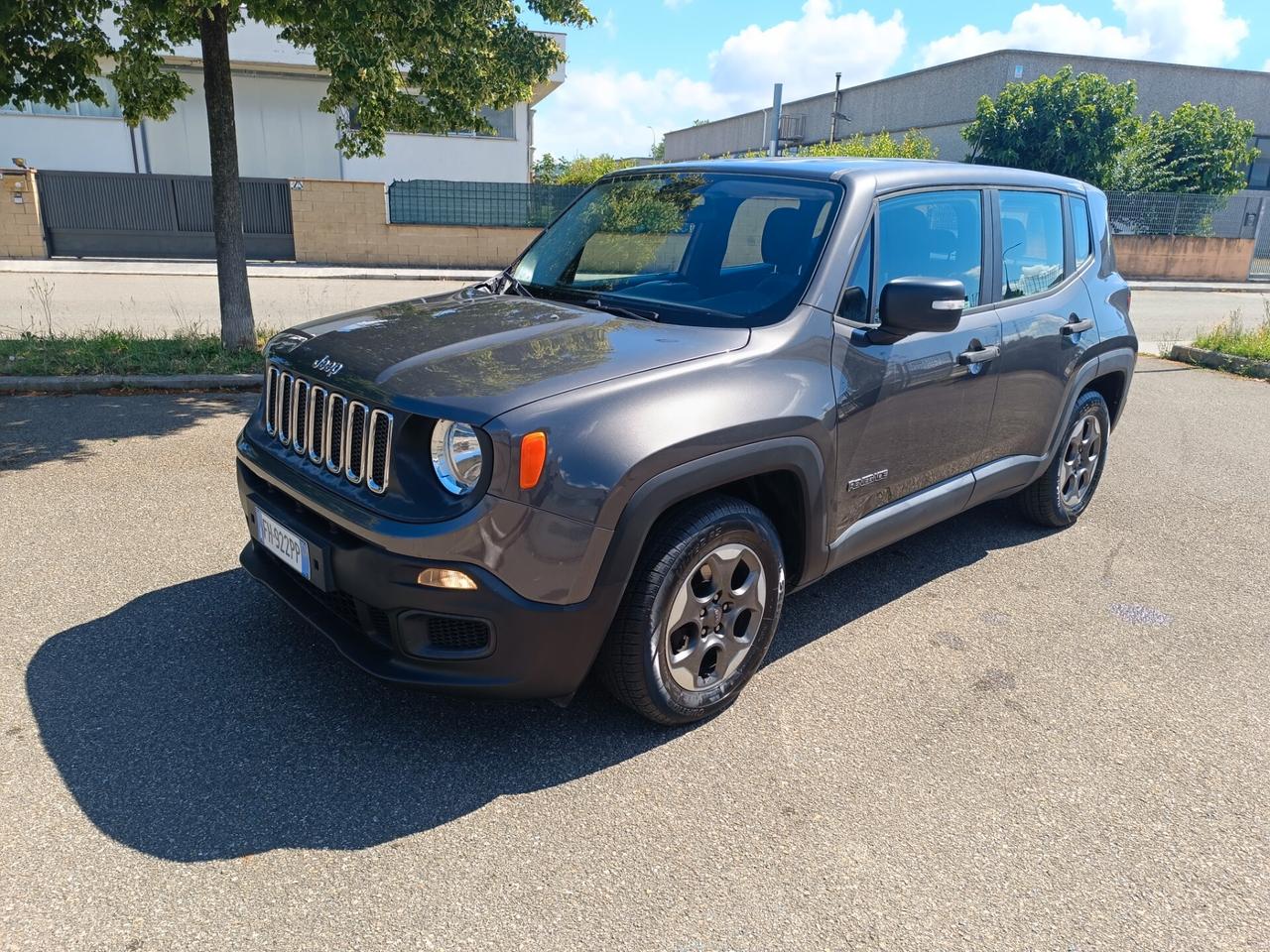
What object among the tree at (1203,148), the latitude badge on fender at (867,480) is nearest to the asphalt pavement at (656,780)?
the latitude badge on fender at (867,480)

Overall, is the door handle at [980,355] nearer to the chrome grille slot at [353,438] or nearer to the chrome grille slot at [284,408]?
the chrome grille slot at [353,438]

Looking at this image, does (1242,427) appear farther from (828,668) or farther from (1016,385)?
(828,668)

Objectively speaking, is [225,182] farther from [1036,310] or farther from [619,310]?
[1036,310]

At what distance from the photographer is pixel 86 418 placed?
6.68 meters

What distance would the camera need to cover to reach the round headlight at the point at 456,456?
103 inches

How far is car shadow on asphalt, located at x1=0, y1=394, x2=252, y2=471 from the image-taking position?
588 cm

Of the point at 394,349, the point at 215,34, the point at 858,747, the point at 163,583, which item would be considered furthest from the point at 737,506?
the point at 215,34

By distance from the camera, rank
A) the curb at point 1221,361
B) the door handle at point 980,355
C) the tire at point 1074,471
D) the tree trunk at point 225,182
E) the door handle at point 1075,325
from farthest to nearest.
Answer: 1. the curb at point 1221,361
2. the tree trunk at point 225,182
3. the tire at point 1074,471
4. the door handle at point 1075,325
5. the door handle at point 980,355

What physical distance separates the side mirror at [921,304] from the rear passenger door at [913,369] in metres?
0.15

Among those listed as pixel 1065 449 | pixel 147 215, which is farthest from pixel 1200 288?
pixel 147 215

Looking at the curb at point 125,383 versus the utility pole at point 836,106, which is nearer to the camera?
the curb at point 125,383

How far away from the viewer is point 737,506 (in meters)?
3.03

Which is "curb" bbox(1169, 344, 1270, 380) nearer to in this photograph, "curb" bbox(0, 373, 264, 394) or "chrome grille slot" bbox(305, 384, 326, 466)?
"curb" bbox(0, 373, 264, 394)

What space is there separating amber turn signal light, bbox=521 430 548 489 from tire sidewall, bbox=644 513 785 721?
568 mm
